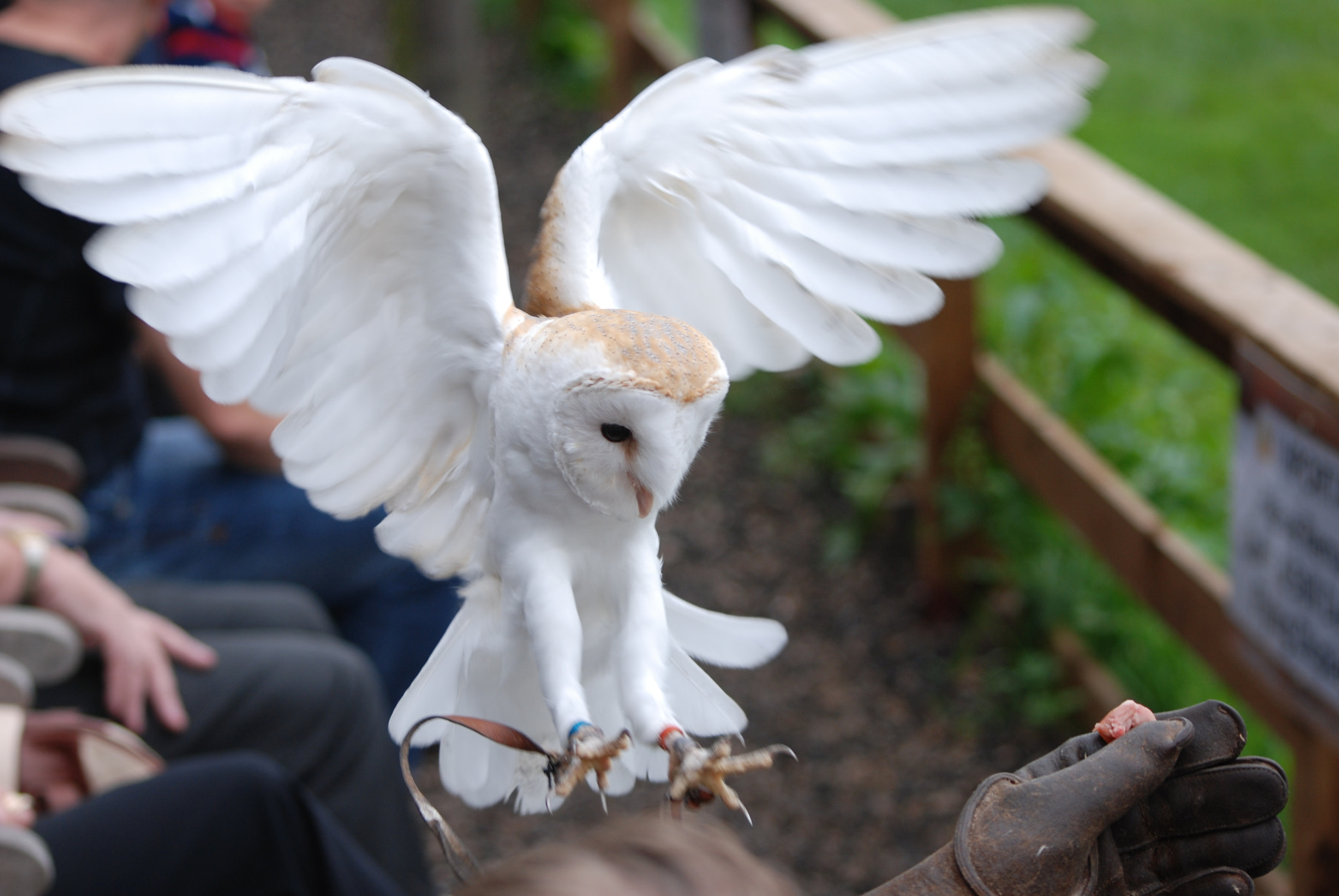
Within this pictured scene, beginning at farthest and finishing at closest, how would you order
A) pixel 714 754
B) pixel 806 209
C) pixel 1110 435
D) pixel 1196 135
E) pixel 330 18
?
pixel 330 18 < pixel 1196 135 < pixel 1110 435 < pixel 806 209 < pixel 714 754

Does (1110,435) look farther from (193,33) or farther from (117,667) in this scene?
(193,33)

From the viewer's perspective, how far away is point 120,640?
1.62 metres

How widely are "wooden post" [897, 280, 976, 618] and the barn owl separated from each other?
56.3 inches

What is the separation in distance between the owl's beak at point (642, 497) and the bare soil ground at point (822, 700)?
1548mm

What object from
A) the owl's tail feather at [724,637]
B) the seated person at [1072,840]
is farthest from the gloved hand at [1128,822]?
the owl's tail feather at [724,637]

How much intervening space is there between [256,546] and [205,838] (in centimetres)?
83

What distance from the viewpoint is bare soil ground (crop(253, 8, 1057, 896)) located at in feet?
7.73

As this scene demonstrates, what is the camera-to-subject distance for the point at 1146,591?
2.10 meters

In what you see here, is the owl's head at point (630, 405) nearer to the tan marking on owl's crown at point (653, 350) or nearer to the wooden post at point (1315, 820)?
the tan marking on owl's crown at point (653, 350)

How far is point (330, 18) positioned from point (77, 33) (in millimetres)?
5650

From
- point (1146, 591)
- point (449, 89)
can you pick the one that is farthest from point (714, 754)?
point (449, 89)

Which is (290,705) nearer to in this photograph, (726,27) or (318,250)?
(318,250)

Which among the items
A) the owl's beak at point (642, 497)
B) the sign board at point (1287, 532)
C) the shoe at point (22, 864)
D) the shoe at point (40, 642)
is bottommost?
the shoe at point (40, 642)

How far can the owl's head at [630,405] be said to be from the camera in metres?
0.83
